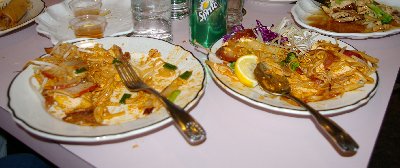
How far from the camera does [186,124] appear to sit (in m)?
0.82

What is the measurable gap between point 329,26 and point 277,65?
514 millimetres

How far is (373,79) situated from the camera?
3.49ft

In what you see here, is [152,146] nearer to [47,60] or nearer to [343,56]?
[47,60]

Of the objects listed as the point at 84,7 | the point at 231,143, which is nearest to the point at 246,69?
the point at 231,143

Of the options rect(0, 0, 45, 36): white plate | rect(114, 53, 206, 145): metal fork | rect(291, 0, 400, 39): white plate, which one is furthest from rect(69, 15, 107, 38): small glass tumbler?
rect(291, 0, 400, 39): white plate

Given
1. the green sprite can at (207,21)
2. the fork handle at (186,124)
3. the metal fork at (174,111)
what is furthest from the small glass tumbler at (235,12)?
the fork handle at (186,124)

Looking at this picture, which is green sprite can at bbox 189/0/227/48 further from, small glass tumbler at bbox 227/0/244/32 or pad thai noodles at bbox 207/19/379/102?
small glass tumbler at bbox 227/0/244/32

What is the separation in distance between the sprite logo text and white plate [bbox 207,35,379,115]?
0.78ft

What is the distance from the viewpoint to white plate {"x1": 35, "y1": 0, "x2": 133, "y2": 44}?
1373mm

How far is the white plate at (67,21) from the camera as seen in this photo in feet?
4.51

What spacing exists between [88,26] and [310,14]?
882mm

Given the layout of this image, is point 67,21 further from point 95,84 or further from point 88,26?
point 95,84

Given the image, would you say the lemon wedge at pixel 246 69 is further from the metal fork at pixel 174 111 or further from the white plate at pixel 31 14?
the white plate at pixel 31 14

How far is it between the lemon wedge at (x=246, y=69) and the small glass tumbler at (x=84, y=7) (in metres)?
0.72
